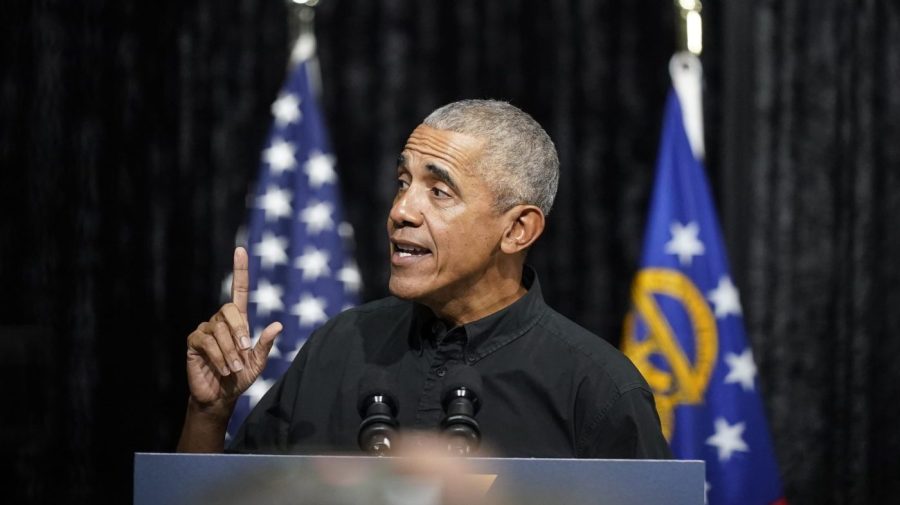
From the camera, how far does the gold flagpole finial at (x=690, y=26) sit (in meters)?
3.22

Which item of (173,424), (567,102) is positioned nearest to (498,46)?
(567,102)

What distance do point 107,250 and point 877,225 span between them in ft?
7.62

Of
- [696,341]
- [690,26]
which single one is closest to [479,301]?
[696,341]

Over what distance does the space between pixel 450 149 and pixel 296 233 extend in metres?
1.51

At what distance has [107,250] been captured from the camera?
342 centimetres

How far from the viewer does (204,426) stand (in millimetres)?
1761

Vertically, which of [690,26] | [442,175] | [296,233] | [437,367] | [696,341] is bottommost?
[696,341]

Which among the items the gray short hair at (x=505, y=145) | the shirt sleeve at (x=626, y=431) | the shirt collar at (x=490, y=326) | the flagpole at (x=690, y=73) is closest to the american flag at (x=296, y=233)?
the flagpole at (x=690, y=73)

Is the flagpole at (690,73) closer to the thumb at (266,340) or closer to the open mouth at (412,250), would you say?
the open mouth at (412,250)

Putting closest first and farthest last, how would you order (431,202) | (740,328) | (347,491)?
(347,491), (431,202), (740,328)

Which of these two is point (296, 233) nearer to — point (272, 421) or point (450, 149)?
point (272, 421)

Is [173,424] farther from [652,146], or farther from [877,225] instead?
[877,225]

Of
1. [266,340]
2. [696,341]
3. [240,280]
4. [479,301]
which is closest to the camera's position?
[266,340]

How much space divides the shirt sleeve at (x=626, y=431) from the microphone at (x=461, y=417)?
0.95 ft
